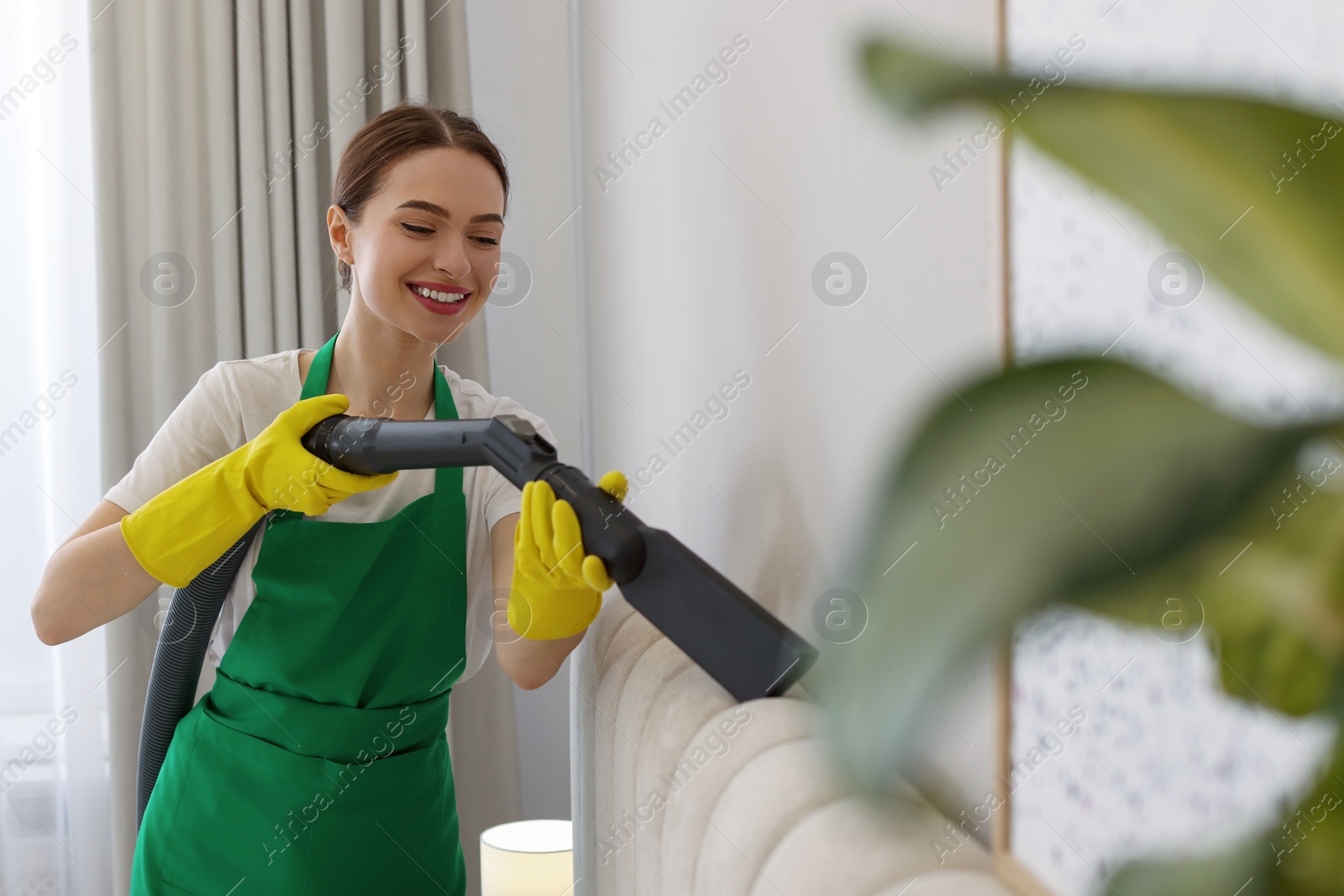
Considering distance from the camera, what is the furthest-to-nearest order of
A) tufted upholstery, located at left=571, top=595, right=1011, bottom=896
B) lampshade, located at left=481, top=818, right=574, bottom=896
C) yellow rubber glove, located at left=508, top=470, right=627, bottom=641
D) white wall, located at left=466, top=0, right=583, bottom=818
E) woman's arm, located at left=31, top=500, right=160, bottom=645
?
white wall, located at left=466, top=0, right=583, bottom=818 < lampshade, located at left=481, top=818, right=574, bottom=896 < woman's arm, located at left=31, top=500, right=160, bottom=645 < yellow rubber glove, located at left=508, top=470, right=627, bottom=641 < tufted upholstery, located at left=571, top=595, right=1011, bottom=896

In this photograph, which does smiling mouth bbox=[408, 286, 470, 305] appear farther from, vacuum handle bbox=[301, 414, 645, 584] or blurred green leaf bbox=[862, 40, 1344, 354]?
blurred green leaf bbox=[862, 40, 1344, 354]

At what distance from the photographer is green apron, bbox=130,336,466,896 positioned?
137 centimetres

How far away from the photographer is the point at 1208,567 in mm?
152

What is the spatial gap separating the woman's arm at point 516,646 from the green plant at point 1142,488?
119 cm

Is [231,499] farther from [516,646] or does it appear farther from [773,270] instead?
[773,270]

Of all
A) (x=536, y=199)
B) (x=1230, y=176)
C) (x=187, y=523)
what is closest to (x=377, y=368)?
(x=187, y=523)

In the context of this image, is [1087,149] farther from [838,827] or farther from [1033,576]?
[838,827]

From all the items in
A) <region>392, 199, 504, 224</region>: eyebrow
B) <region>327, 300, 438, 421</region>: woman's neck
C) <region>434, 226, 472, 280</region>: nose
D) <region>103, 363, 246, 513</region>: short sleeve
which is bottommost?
Result: <region>103, 363, 246, 513</region>: short sleeve

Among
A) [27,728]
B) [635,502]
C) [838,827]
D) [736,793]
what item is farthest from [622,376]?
[27,728]

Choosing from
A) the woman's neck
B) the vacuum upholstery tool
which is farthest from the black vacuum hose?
the woman's neck

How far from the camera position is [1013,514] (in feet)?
0.45

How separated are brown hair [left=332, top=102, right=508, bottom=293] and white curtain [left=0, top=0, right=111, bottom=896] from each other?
1.16 metres

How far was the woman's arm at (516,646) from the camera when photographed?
130 cm

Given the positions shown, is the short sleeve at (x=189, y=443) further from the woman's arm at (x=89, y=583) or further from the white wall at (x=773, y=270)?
the white wall at (x=773, y=270)
